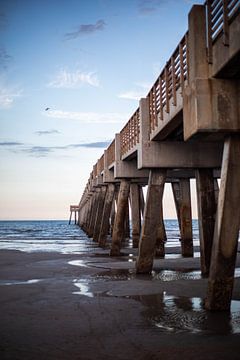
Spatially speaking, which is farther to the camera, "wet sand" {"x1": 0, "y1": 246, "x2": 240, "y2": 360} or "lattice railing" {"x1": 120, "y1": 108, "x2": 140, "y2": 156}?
"lattice railing" {"x1": 120, "y1": 108, "x2": 140, "y2": 156}

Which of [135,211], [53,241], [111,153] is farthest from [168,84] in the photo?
[53,241]

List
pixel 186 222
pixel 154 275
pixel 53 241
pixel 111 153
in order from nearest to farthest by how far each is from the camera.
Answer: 1. pixel 154 275
2. pixel 186 222
3. pixel 111 153
4. pixel 53 241

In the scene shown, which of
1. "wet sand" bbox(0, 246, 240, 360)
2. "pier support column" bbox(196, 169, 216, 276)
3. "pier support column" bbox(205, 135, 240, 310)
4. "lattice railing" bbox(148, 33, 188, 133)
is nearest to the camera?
"wet sand" bbox(0, 246, 240, 360)

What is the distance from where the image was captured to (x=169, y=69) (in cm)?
1002

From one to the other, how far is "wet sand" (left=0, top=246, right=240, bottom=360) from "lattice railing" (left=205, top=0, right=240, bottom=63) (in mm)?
4115

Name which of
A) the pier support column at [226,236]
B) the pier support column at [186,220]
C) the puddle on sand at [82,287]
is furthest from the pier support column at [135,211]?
the pier support column at [226,236]

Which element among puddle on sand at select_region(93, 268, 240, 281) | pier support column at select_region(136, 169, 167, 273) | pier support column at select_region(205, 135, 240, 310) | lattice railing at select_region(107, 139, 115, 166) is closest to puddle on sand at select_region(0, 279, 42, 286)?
puddle on sand at select_region(93, 268, 240, 281)

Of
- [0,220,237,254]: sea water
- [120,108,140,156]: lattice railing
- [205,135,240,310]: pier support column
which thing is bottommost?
[0,220,237,254]: sea water

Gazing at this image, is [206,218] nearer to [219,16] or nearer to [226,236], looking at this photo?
[226,236]

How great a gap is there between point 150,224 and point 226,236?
5.03 m

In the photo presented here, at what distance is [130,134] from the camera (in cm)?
1550

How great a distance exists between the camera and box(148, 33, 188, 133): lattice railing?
839 cm

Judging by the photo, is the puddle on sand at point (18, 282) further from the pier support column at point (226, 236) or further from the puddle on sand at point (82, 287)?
the pier support column at point (226, 236)

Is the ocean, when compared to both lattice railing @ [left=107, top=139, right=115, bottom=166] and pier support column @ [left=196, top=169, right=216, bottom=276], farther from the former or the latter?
pier support column @ [left=196, top=169, right=216, bottom=276]
